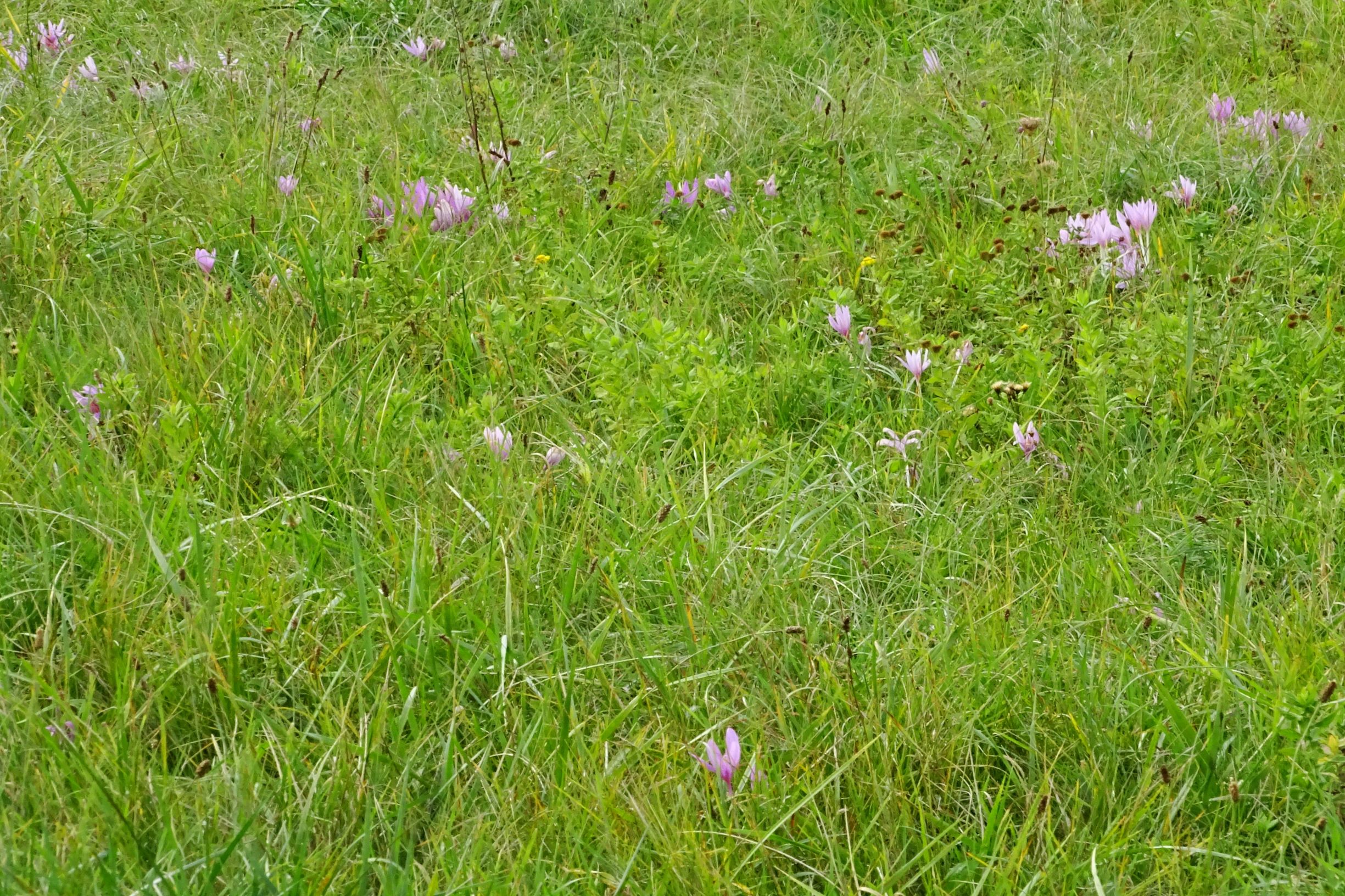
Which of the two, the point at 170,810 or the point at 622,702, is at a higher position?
the point at 170,810

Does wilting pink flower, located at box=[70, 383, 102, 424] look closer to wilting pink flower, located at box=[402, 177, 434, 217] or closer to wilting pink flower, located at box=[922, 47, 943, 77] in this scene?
wilting pink flower, located at box=[402, 177, 434, 217]

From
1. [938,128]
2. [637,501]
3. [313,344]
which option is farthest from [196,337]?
[938,128]

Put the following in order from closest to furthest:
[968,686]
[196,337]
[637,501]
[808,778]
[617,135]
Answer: [808,778], [968,686], [637,501], [196,337], [617,135]

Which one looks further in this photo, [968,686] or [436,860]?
[968,686]

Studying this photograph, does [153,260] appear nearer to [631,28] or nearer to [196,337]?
[196,337]

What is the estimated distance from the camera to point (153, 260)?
141 inches

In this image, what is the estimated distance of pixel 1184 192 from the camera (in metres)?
3.93

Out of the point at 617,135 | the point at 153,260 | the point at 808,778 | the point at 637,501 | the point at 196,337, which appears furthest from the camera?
the point at 617,135

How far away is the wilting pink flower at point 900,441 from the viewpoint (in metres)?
2.91

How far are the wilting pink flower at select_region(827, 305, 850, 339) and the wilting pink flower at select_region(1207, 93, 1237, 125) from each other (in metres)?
1.81

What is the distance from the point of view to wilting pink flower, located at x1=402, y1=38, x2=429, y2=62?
4.91 metres

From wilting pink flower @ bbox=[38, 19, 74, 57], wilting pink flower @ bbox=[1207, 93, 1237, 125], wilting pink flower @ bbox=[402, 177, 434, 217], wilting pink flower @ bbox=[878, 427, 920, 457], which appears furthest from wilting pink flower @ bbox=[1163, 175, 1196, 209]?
wilting pink flower @ bbox=[38, 19, 74, 57]

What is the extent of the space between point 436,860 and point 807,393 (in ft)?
5.32

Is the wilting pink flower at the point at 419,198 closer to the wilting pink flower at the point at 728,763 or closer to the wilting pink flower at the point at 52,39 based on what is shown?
the wilting pink flower at the point at 52,39
